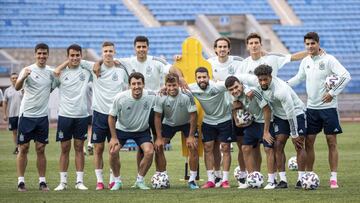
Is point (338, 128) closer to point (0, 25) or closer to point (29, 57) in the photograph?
point (29, 57)

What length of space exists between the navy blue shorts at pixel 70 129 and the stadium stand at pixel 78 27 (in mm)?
28952

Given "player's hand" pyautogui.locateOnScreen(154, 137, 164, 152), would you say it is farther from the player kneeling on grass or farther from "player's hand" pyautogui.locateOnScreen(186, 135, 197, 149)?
"player's hand" pyautogui.locateOnScreen(186, 135, 197, 149)

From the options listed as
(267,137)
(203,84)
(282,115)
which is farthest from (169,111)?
(282,115)

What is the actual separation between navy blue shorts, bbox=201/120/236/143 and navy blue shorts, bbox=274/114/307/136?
0.88 m

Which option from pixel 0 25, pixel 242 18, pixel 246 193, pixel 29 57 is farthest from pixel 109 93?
pixel 242 18

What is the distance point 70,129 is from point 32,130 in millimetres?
612

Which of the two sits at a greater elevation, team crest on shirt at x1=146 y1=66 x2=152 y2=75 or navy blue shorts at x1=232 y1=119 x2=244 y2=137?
team crest on shirt at x1=146 y1=66 x2=152 y2=75

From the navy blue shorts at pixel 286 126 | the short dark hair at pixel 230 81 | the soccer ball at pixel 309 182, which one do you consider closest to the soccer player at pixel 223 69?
the navy blue shorts at pixel 286 126

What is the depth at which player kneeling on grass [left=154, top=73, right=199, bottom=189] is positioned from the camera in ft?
55.7

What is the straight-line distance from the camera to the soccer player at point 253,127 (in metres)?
16.4

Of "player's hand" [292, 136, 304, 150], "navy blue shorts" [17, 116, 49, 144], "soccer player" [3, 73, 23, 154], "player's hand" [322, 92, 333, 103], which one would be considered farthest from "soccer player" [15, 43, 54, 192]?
"soccer player" [3, 73, 23, 154]

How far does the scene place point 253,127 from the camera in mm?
16906

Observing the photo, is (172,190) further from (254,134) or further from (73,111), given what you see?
(73,111)

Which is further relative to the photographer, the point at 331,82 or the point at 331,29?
the point at 331,29
